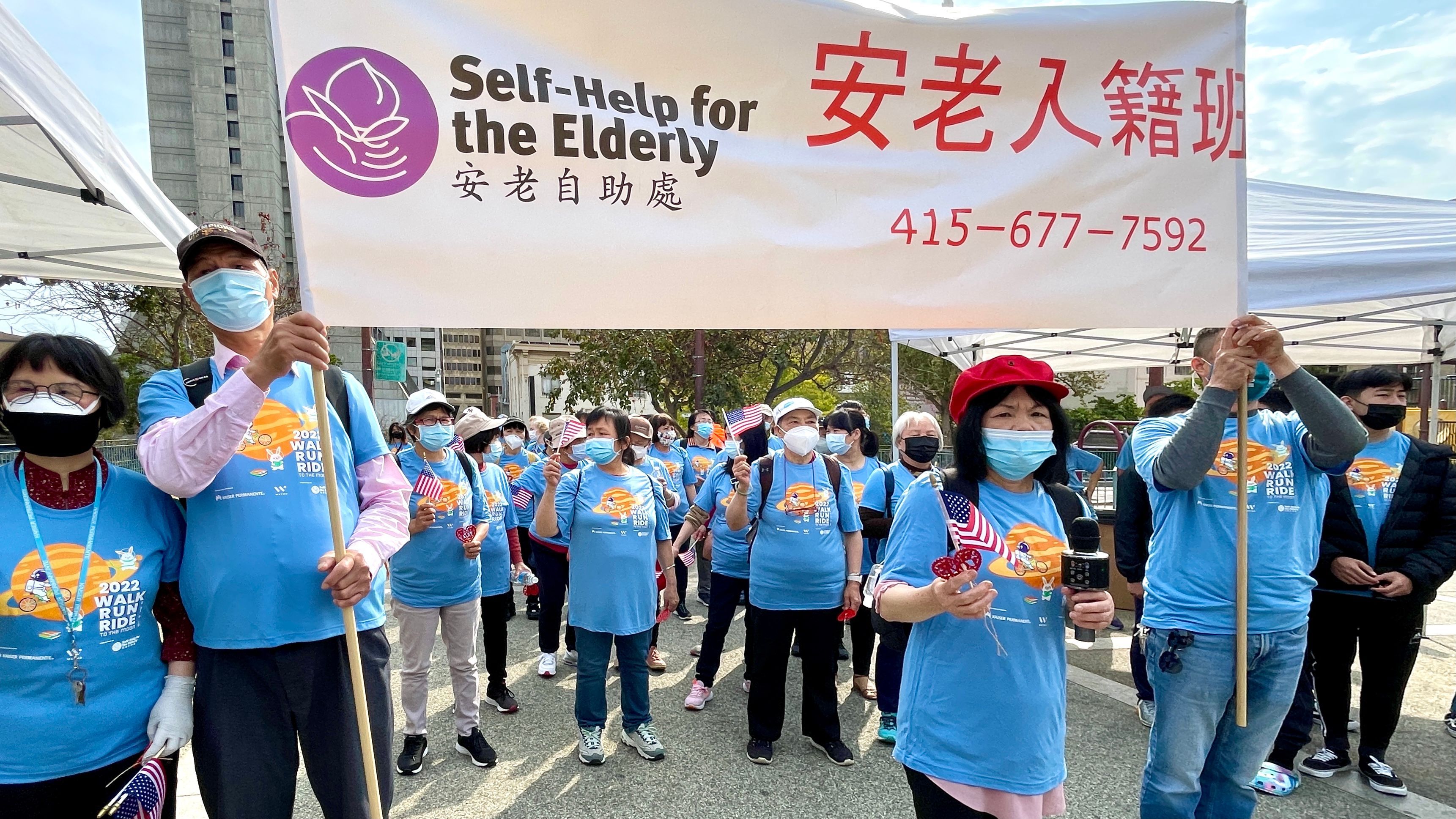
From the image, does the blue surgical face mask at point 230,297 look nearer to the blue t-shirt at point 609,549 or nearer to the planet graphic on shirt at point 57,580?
the planet graphic on shirt at point 57,580

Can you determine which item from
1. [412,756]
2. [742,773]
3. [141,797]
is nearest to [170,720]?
[141,797]

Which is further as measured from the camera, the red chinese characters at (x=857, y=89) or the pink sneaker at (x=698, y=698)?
the pink sneaker at (x=698, y=698)

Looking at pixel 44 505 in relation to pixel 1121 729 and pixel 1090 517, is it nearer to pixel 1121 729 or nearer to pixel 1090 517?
pixel 1090 517

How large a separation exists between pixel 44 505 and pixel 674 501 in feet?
17.9

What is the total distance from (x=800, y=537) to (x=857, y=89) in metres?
2.66

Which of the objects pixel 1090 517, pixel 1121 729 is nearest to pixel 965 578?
pixel 1090 517

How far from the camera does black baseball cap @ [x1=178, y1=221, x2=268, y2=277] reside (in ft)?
6.16

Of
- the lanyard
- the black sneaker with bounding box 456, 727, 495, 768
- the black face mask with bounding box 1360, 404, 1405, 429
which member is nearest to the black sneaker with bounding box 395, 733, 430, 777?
the black sneaker with bounding box 456, 727, 495, 768

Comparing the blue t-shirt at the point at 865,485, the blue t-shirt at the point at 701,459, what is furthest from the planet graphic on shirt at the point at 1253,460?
the blue t-shirt at the point at 701,459

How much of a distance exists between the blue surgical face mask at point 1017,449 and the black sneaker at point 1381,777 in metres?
3.31

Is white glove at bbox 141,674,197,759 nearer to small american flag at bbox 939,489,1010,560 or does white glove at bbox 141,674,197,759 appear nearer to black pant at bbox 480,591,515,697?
small american flag at bbox 939,489,1010,560

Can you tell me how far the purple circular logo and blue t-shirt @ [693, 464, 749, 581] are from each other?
3232mm

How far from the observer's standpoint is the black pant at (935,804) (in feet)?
6.98

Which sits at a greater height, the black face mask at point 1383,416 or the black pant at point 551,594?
the black face mask at point 1383,416
